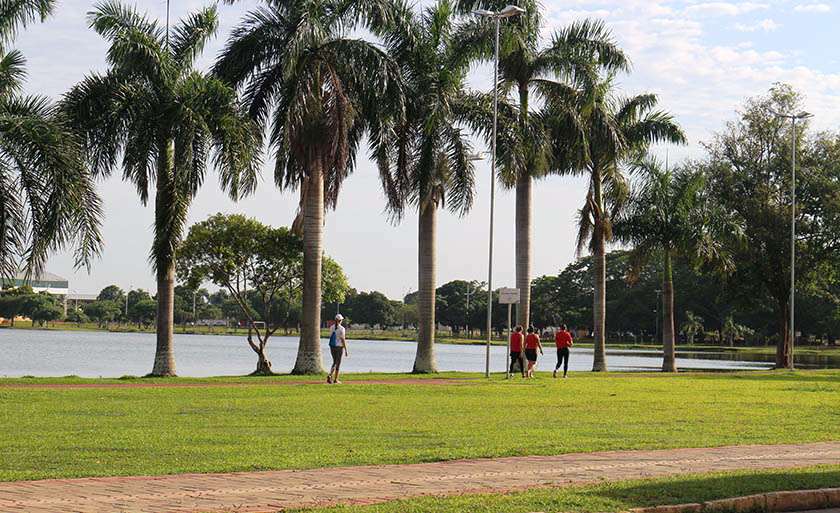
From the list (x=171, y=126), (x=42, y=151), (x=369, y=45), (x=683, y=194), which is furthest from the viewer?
(x=683, y=194)

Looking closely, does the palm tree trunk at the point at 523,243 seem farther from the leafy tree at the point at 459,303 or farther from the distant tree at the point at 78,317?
the distant tree at the point at 78,317

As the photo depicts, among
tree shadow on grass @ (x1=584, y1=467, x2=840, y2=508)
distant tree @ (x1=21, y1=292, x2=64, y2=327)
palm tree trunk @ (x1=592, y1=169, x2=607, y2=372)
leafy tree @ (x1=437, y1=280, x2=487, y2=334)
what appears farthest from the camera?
leafy tree @ (x1=437, y1=280, x2=487, y2=334)

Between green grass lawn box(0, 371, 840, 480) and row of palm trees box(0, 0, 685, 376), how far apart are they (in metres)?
6.15

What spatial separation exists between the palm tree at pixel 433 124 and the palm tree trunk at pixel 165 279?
23.0ft

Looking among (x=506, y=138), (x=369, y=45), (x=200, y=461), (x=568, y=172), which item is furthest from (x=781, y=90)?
(x=200, y=461)

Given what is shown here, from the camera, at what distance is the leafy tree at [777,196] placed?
5556cm

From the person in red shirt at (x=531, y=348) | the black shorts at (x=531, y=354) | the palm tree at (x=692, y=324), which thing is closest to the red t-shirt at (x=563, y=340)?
the person in red shirt at (x=531, y=348)

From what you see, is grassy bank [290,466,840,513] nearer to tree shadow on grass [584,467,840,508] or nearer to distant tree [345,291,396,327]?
tree shadow on grass [584,467,840,508]

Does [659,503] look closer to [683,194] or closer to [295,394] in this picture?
[295,394]

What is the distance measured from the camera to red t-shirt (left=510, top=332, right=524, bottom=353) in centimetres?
3631

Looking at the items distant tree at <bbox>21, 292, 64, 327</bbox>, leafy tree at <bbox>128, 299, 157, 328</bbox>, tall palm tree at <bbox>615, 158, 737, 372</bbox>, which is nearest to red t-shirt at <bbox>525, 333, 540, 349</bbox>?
tall palm tree at <bbox>615, 158, 737, 372</bbox>

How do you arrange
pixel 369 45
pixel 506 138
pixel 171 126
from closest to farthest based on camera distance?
pixel 171 126
pixel 369 45
pixel 506 138

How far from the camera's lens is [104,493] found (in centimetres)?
1035

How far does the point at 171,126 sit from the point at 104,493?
22.8 m
